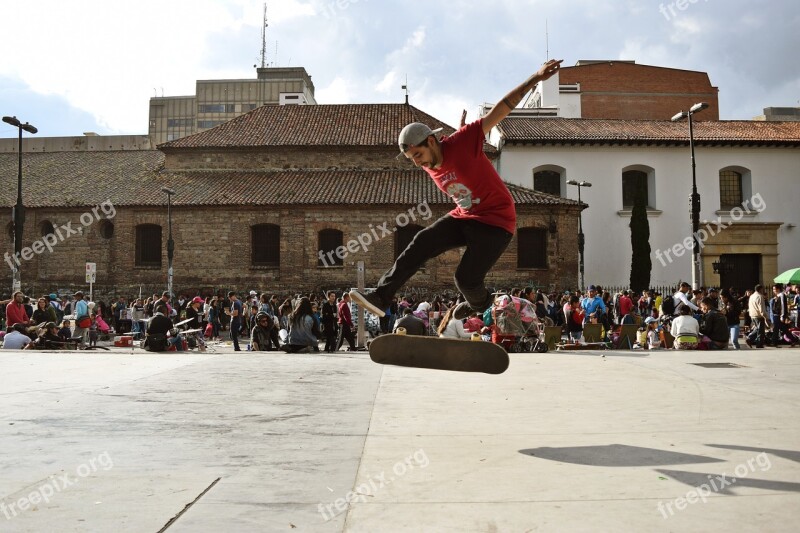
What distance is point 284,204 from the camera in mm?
32500

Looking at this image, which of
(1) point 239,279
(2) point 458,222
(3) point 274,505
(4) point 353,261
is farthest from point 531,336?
(1) point 239,279

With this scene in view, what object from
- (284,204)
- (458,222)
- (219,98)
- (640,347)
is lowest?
(640,347)

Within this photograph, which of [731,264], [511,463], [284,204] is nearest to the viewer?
[511,463]

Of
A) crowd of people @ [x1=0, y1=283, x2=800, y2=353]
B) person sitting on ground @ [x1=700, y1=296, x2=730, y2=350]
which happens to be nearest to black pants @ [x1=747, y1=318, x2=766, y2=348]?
crowd of people @ [x1=0, y1=283, x2=800, y2=353]

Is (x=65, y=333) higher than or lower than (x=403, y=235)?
lower

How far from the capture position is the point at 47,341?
15.7 m

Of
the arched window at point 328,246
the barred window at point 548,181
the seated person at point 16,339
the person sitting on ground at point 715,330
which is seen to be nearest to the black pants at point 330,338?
the seated person at point 16,339

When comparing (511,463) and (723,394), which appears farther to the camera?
(723,394)

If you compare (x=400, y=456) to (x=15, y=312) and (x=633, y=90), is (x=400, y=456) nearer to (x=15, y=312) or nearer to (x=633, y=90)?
(x=15, y=312)

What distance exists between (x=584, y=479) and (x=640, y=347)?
13.6 m

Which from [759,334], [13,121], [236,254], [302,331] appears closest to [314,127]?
[236,254]

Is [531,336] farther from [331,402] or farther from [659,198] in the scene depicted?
[659,198]

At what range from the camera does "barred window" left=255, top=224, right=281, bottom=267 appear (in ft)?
109

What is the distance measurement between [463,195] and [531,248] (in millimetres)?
28498
